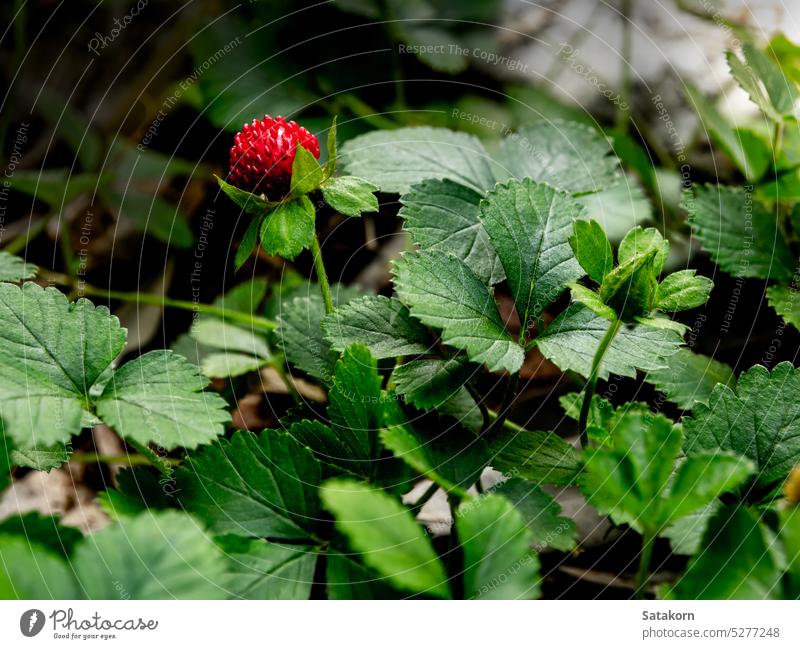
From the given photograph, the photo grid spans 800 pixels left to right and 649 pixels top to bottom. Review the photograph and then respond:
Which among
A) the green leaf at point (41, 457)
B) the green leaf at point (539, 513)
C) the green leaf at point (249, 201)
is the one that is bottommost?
the green leaf at point (539, 513)

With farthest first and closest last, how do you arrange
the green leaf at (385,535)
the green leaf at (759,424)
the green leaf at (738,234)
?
the green leaf at (738,234)
the green leaf at (759,424)
the green leaf at (385,535)

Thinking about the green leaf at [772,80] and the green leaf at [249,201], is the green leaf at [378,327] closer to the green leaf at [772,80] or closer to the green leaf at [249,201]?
the green leaf at [249,201]

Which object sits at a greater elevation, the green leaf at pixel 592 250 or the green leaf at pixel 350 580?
the green leaf at pixel 592 250

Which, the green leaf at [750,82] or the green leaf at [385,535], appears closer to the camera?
the green leaf at [385,535]

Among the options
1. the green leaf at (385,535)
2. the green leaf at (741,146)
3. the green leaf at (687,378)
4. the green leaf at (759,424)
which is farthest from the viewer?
the green leaf at (741,146)

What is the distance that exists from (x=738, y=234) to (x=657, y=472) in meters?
0.42

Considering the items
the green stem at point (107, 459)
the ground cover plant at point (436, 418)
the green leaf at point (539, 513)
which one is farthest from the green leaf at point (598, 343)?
the green stem at point (107, 459)

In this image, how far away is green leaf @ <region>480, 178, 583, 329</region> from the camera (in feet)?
2.02

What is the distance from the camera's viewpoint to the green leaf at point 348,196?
1.97 feet

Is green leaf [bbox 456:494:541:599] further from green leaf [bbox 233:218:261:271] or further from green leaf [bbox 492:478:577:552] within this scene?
green leaf [bbox 233:218:261:271]

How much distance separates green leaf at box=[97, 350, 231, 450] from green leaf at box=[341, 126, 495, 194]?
0.94 feet

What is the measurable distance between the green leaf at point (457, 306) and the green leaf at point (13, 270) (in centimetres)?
35
